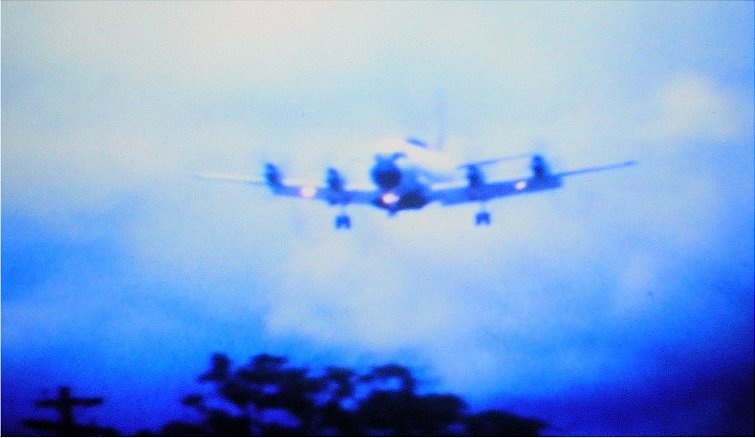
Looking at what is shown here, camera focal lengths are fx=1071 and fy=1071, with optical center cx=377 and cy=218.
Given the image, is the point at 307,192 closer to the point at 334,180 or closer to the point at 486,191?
the point at 334,180

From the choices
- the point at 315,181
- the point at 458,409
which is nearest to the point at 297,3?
the point at 315,181

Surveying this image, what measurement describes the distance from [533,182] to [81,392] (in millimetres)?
2249

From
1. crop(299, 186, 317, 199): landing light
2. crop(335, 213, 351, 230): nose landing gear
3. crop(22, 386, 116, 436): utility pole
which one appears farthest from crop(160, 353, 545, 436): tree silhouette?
crop(299, 186, 317, 199): landing light

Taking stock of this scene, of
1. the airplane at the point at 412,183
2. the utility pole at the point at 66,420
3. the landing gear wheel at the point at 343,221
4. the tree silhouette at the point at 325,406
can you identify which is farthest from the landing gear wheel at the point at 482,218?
the utility pole at the point at 66,420

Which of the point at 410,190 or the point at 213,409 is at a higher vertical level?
the point at 410,190

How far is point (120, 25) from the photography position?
16.1 feet

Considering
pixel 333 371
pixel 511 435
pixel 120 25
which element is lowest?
pixel 511 435

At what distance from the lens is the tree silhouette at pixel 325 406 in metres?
4.73

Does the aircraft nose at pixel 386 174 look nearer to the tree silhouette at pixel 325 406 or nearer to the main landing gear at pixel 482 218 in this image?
the main landing gear at pixel 482 218

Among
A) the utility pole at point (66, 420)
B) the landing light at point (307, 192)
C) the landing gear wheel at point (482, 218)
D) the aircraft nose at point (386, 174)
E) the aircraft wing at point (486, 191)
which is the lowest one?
the utility pole at point (66, 420)

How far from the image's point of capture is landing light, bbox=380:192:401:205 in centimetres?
500

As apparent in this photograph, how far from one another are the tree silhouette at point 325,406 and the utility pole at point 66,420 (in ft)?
1.04

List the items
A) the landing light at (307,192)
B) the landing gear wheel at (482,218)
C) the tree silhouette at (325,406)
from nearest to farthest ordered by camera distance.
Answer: the tree silhouette at (325,406) → the landing gear wheel at (482,218) → the landing light at (307,192)

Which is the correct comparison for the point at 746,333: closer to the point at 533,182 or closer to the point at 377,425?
the point at 533,182
